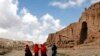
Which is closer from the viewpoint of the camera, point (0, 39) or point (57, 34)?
point (57, 34)

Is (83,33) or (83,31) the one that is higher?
(83,31)

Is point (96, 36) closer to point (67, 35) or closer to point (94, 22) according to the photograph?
point (94, 22)

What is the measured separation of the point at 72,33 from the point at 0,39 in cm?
9495

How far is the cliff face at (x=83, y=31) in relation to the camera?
283 ft

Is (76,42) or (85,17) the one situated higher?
(85,17)

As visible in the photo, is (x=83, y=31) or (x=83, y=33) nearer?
(x=83, y=33)

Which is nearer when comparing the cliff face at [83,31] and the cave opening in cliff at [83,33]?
the cliff face at [83,31]

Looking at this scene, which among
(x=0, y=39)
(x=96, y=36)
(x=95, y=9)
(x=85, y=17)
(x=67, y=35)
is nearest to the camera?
(x=96, y=36)

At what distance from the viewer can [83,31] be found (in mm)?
100438

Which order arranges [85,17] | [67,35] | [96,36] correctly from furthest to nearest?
[67,35] < [85,17] < [96,36]

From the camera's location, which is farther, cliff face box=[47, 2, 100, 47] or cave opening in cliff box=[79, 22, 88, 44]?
cave opening in cliff box=[79, 22, 88, 44]

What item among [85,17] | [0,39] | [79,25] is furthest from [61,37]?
[0,39]

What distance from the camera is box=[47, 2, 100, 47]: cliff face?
86.2 meters

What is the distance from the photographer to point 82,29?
327 feet
